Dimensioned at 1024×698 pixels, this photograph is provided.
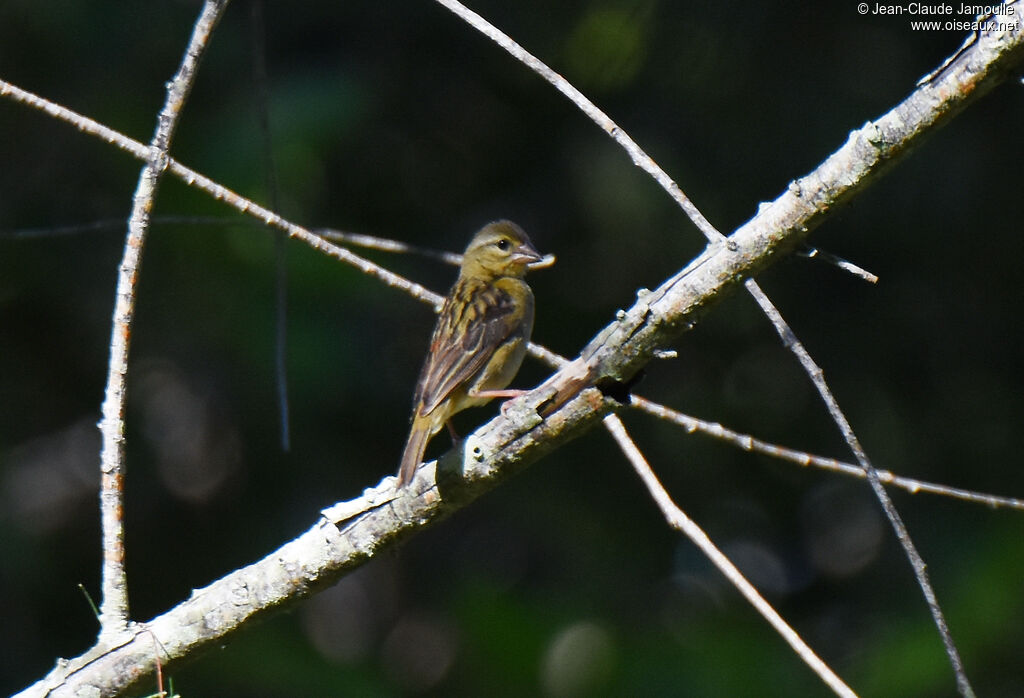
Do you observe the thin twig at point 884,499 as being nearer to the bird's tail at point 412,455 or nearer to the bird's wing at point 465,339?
the bird's tail at point 412,455

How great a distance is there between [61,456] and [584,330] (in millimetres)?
3073

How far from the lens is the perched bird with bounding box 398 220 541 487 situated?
3941mm

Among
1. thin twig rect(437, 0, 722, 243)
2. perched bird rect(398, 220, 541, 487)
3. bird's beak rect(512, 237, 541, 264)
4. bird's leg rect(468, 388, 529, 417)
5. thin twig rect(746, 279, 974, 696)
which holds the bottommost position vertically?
thin twig rect(746, 279, 974, 696)

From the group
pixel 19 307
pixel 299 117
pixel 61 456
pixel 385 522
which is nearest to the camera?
pixel 385 522

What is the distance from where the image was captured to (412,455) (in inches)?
132

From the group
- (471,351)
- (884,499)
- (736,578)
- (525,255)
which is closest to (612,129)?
(884,499)

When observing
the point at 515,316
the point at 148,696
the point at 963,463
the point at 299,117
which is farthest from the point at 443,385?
the point at 963,463

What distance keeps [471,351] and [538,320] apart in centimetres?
240

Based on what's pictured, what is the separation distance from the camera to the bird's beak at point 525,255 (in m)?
4.99

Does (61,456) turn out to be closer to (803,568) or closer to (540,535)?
(540,535)

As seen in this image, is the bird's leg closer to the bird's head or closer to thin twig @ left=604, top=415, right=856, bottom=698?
thin twig @ left=604, top=415, right=856, bottom=698

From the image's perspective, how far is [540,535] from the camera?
274 inches

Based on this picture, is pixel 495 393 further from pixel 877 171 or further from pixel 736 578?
pixel 877 171

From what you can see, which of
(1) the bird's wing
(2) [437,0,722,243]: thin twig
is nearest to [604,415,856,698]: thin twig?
(2) [437,0,722,243]: thin twig
